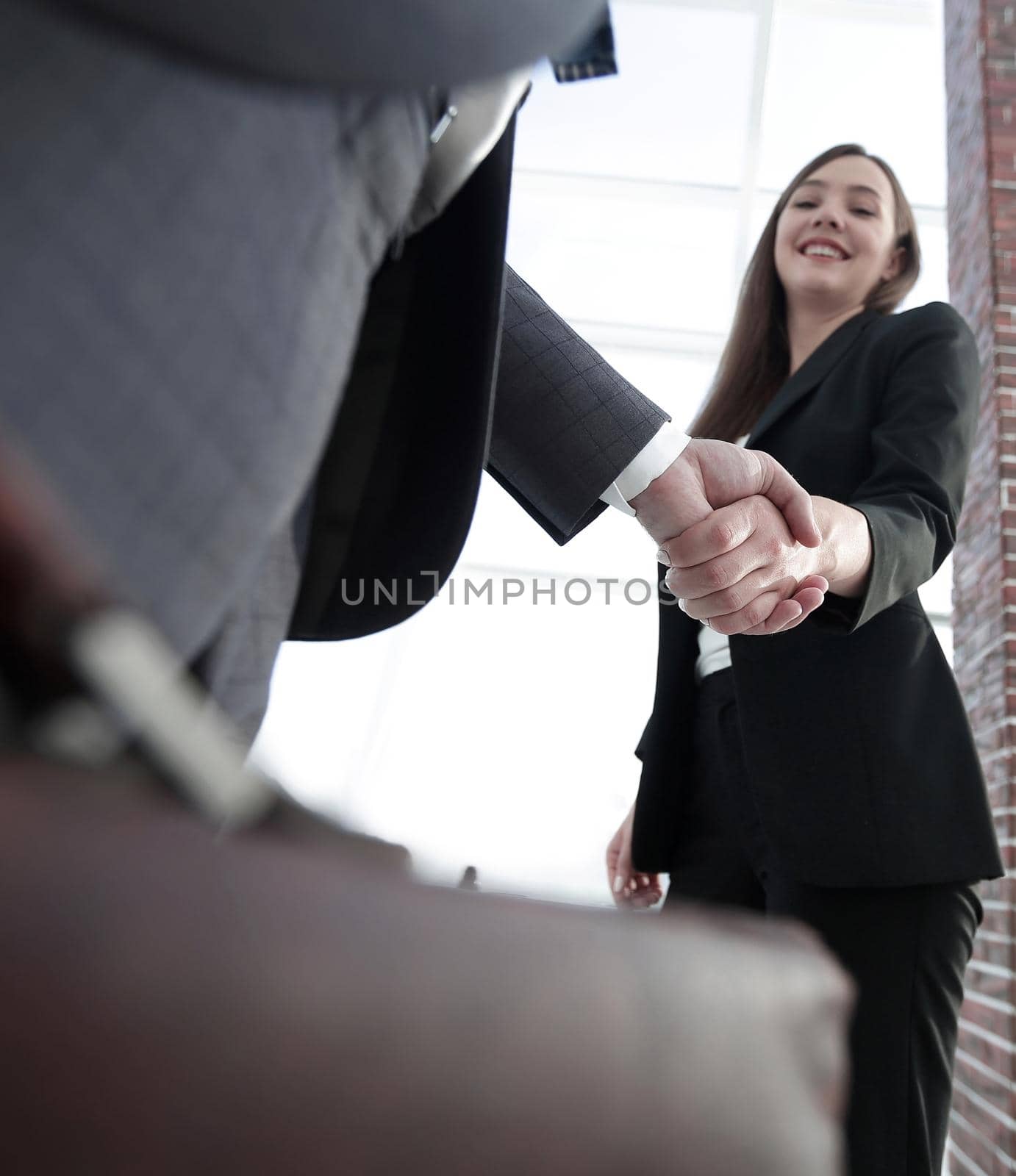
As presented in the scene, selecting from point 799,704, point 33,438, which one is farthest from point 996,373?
point 33,438

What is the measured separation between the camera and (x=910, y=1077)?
1.04 m

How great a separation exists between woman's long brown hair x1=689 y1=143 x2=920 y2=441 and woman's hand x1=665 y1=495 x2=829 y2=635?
68 centimetres

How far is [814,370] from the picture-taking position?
1.40 m

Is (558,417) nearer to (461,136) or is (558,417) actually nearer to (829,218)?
(461,136)

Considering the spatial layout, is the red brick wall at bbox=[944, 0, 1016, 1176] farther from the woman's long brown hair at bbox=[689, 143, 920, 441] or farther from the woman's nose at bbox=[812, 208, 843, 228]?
the woman's nose at bbox=[812, 208, 843, 228]

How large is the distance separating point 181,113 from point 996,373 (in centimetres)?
246

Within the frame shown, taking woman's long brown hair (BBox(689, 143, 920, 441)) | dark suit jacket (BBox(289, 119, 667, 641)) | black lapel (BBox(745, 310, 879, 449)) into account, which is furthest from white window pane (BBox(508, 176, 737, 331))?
dark suit jacket (BBox(289, 119, 667, 641))

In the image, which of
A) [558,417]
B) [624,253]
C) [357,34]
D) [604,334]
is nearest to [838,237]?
[558,417]

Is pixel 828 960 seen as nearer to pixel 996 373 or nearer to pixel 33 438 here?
pixel 33 438

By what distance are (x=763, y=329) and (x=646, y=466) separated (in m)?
0.89

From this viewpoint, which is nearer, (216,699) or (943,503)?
(216,699)

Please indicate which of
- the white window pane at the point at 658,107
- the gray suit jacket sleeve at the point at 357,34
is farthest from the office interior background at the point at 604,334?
the gray suit jacket sleeve at the point at 357,34

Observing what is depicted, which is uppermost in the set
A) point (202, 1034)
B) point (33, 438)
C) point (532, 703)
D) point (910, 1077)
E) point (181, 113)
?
point (532, 703)

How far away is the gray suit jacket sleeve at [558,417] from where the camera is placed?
88 cm
